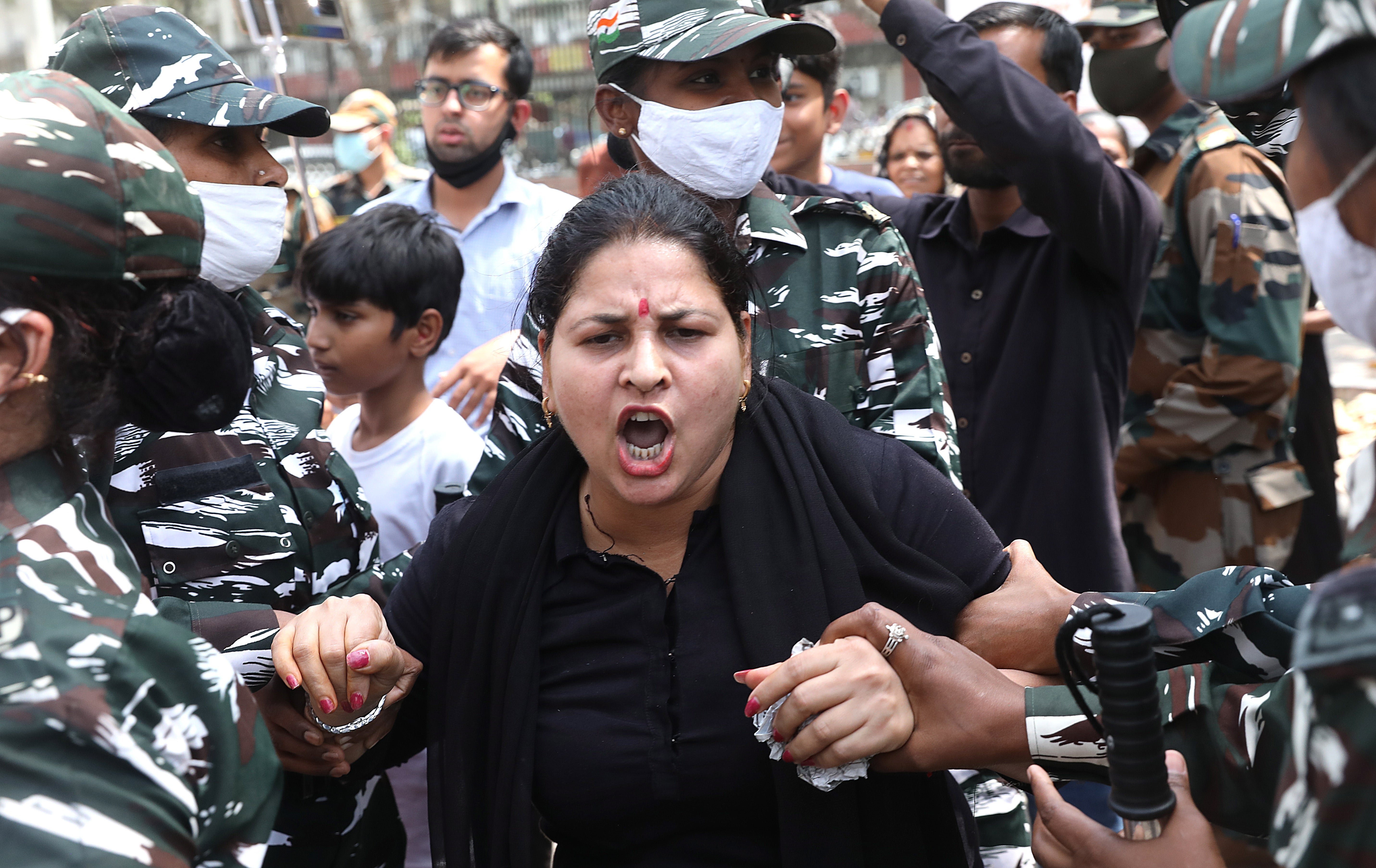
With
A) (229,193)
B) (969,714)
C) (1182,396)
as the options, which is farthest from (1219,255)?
(229,193)

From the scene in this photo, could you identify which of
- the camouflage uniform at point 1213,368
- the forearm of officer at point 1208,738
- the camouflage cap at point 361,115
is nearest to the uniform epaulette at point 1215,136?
the camouflage uniform at point 1213,368

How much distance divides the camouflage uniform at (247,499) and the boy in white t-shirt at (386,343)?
0.75 meters

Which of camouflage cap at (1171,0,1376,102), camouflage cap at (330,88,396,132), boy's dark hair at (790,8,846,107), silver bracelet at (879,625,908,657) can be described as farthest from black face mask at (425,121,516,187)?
camouflage cap at (330,88,396,132)

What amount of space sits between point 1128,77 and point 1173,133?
35 cm

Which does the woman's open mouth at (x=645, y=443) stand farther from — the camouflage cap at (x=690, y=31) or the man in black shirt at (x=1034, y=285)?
the man in black shirt at (x=1034, y=285)

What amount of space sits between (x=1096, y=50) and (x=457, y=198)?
2.73 metres

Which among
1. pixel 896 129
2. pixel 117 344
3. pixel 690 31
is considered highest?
pixel 690 31

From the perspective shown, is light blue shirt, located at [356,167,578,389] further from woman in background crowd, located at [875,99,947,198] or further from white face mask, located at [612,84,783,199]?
woman in background crowd, located at [875,99,947,198]

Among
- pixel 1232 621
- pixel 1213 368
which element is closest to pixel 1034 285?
pixel 1213 368

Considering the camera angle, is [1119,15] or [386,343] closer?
[386,343]

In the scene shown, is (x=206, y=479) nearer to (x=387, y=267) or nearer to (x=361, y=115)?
(x=387, y=267)

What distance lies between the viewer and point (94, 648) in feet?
4.17

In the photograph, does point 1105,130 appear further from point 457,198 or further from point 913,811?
point 913,811

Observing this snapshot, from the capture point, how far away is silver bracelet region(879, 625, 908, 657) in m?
1.85
